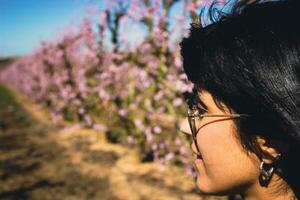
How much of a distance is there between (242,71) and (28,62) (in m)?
25.2

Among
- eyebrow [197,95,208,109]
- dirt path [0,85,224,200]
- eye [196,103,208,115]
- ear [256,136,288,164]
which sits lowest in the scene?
dirt path [0,85,224,200]

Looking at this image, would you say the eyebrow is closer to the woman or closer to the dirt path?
the woman

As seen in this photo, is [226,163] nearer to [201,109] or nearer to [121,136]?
[201,109]

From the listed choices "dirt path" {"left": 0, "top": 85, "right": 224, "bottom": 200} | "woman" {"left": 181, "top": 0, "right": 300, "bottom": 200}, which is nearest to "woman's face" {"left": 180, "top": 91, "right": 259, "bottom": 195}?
"woman" {"left": 181, "top": 0, "right": 300, "bottom": 200}

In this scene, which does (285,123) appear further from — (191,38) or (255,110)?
(191,38)

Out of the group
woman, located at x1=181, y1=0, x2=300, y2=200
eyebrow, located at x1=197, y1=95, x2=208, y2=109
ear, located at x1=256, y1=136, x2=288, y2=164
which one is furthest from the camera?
eyebrow, located at x1=197, y1=95, x2=208, y2=109

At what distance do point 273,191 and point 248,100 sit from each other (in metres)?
0.41

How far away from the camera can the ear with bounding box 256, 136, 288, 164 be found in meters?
1.41

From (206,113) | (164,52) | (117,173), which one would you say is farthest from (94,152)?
(206,113)

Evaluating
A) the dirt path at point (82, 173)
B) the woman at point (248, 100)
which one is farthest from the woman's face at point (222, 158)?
the dirt path at point (82, 173)

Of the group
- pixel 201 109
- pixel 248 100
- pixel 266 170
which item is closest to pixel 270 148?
pixel 266 170

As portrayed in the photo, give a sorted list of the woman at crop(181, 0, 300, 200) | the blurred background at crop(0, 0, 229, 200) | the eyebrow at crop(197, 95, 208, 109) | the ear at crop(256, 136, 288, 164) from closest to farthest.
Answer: the woman at crop(181, 0, 300, 200)
the ear at crop(256, 136, 288, 164)
the eyebrow at crop(197, 95, 208, 109)
the blurred background at crop(0, 0, 229, 200)

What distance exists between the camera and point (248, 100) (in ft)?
4.49

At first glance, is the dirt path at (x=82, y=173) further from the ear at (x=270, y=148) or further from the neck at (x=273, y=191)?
the ear at (x=270, y=148)
